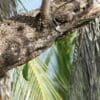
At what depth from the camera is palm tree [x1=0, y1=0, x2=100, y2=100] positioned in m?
3.13

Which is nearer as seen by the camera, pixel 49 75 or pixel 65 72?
pixel 49 75

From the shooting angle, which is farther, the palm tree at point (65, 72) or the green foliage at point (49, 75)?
the green foliage at point (49, 75)

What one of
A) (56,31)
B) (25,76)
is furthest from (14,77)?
(56,31)

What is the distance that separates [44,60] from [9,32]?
1.60 metres

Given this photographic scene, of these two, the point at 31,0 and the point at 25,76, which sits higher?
the point at 31,0

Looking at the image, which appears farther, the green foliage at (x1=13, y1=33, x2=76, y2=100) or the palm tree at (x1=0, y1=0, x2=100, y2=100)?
the green foliage at (x1=13, y1=33, x2=76, y2=100)

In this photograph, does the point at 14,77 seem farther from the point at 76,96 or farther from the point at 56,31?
the point at 56,31

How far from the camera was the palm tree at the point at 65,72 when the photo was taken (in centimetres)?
313

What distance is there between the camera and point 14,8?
3.22 metres

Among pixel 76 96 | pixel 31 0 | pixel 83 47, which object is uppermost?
pixel 31 0

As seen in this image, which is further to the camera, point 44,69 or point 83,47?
point 44,69

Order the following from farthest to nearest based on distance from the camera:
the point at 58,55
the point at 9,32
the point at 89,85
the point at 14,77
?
1. the point at 58,55
2. the point at 14,77
3. the point at 89,85
4. the point at 9,32

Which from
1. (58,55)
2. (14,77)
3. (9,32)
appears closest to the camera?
(9,32)

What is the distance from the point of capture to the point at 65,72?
12.3 ft
